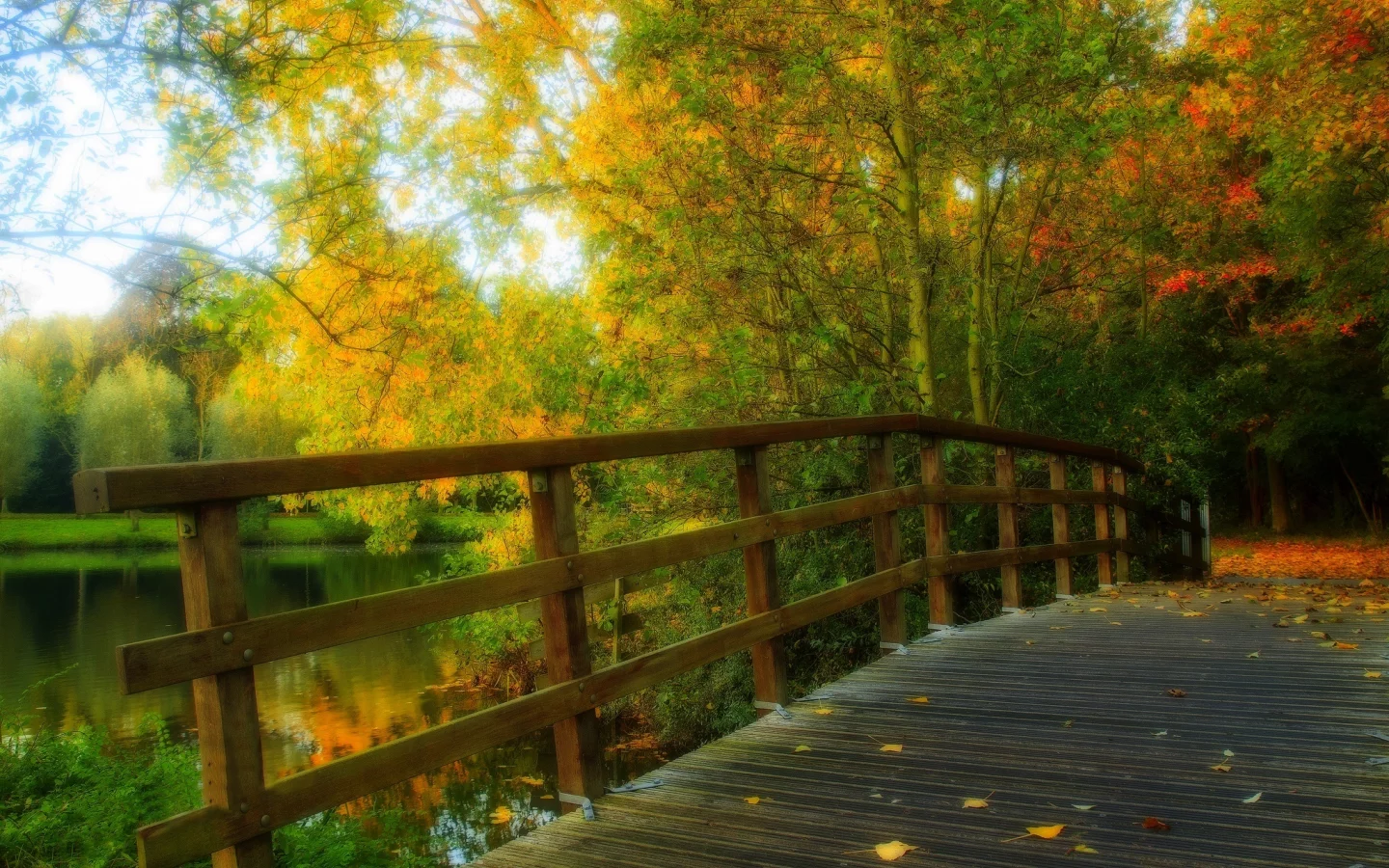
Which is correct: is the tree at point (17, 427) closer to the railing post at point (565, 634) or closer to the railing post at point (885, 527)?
the railing post at point (885, 527)

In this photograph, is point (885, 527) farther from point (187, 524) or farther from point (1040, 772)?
point (187, 524)

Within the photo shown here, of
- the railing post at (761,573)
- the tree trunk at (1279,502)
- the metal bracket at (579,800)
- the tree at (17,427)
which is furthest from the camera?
the tree at (17,427)

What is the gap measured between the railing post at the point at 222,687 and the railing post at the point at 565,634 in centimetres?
111

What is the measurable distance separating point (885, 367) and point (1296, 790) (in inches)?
288

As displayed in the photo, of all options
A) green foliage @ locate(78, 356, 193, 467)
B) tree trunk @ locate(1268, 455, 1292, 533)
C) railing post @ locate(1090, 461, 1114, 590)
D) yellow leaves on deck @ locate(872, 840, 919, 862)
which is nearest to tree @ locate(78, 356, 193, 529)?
green foliage @ locate(78, 356, 193, 467)

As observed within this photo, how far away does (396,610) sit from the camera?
2848 millimetres

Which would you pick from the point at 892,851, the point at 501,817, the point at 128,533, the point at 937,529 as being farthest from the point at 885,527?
the point at 128,533

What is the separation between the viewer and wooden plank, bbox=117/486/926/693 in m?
2.23

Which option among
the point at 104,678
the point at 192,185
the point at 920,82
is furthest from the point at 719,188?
the point at 104,678

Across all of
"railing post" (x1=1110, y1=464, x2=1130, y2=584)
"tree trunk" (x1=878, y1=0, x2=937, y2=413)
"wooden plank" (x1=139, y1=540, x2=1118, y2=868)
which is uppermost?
"tree trunk" (x1=878, y1=0, x2=937, y2=413)

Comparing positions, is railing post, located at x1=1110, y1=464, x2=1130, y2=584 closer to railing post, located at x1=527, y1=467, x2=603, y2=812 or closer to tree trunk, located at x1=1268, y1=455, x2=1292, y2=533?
railing post, located at x1=527, y1=467, x2=603, y2=812

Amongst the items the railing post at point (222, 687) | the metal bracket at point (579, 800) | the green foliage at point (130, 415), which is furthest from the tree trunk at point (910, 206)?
the green foliage at point (130, 415)

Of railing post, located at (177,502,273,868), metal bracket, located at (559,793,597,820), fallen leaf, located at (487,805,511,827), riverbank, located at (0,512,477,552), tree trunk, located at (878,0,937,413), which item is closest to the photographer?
railing post, located at (177,502,273,868)

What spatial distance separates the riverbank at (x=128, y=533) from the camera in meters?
40.5
